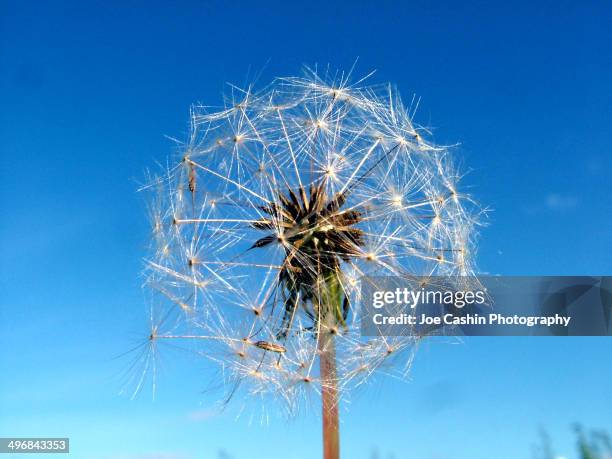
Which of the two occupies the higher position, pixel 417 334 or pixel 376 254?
pixel 376 254

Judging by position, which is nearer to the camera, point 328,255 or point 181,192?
point 328,255

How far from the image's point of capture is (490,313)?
15.5 m

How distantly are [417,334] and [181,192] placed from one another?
4.44m

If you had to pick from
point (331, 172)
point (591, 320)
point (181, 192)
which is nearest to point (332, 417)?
point (331, 172)

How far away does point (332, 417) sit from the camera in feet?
41.1

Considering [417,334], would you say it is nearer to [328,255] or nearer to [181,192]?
[328,255]

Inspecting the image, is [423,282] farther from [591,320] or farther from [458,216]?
[591,320]

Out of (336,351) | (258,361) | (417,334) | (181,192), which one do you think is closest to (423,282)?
(417,334)

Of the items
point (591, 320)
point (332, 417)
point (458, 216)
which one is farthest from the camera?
point (591, 320)

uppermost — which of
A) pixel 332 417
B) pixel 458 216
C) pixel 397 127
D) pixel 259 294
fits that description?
pixel 397 127

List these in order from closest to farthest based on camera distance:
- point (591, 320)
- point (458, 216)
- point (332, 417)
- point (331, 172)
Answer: point (332, 417), point (331, 172), point (458, 216), point (591, 320)

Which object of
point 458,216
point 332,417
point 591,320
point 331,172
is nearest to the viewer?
point 332,417

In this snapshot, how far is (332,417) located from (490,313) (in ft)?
13.9

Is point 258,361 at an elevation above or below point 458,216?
below
